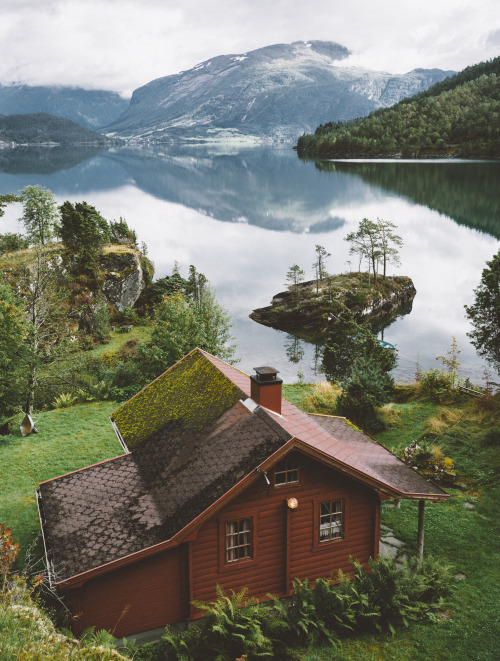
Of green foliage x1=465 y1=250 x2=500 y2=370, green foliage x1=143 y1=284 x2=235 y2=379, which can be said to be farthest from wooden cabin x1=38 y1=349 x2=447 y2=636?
green foliage x1=143 y1=284 x2=235 y2=379

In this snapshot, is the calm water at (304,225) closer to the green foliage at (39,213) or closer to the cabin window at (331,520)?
the green foliage at (39,213)

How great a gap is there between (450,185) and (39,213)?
332ft

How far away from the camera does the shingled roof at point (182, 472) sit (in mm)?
12711

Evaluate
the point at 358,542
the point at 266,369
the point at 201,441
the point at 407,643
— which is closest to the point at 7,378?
the point at 201,441

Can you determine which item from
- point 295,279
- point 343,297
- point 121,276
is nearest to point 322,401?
point 121,276

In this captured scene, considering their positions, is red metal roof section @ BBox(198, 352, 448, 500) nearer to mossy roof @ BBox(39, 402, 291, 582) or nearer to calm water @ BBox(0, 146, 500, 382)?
mossy roof @ BBox(39, 402, 291, 582)

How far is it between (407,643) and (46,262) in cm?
3578

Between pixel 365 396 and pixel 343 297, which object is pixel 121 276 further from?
pixel 365 396

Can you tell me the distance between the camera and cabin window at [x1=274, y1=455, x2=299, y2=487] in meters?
13.5

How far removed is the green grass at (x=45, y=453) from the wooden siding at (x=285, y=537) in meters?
7.12

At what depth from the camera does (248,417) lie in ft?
49.3

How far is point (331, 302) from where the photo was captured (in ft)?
189

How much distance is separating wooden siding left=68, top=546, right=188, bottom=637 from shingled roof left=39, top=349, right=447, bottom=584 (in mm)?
795

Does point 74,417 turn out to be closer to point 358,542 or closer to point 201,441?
point 201,441
